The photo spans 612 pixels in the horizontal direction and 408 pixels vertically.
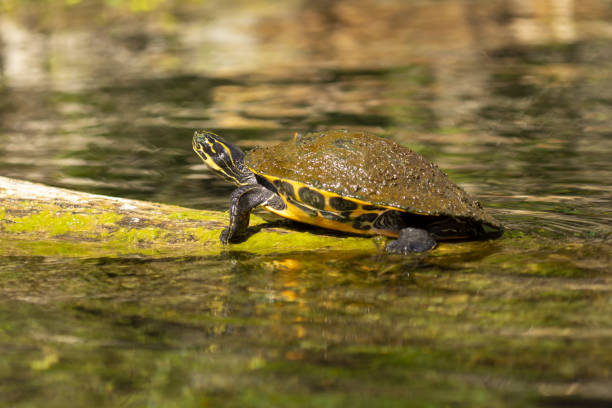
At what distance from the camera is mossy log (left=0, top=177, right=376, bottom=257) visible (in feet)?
15.6

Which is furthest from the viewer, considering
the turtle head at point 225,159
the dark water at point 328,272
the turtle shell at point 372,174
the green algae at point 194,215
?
the turtle head at point 225,159

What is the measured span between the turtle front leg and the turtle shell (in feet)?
0.63

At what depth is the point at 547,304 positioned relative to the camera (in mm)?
3506

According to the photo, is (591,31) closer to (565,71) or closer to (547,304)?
(565,71)

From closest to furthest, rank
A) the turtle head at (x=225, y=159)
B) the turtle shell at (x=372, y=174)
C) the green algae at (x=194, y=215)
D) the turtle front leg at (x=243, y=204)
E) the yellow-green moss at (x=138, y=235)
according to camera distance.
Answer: the turtle shell at (x=372, y=174) < the turtle front leg at (x=243, y=204) < the yellow-green moss at (x=138, y=235) < the green algae at (x=194, y=215) < the turtle head at (x=225, y=159)

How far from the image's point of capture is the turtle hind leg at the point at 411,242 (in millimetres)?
4462

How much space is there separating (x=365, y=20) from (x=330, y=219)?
2686 cm

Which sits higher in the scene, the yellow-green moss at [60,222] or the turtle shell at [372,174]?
the turtle shell at [372,174]

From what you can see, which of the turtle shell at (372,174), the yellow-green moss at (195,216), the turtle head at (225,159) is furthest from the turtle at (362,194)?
the turtle head at (225,159)

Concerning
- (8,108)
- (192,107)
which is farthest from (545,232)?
(8,108)

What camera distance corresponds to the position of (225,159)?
5461mm

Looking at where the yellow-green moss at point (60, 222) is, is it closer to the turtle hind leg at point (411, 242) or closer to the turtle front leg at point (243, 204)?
the turtle front leg at point (243, 204)

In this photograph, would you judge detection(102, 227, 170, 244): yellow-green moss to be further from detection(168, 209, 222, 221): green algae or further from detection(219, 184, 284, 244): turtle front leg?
detection(219, 184, 284, 244): turtle front leg

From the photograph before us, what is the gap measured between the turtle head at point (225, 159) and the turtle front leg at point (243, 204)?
0.42 metres
